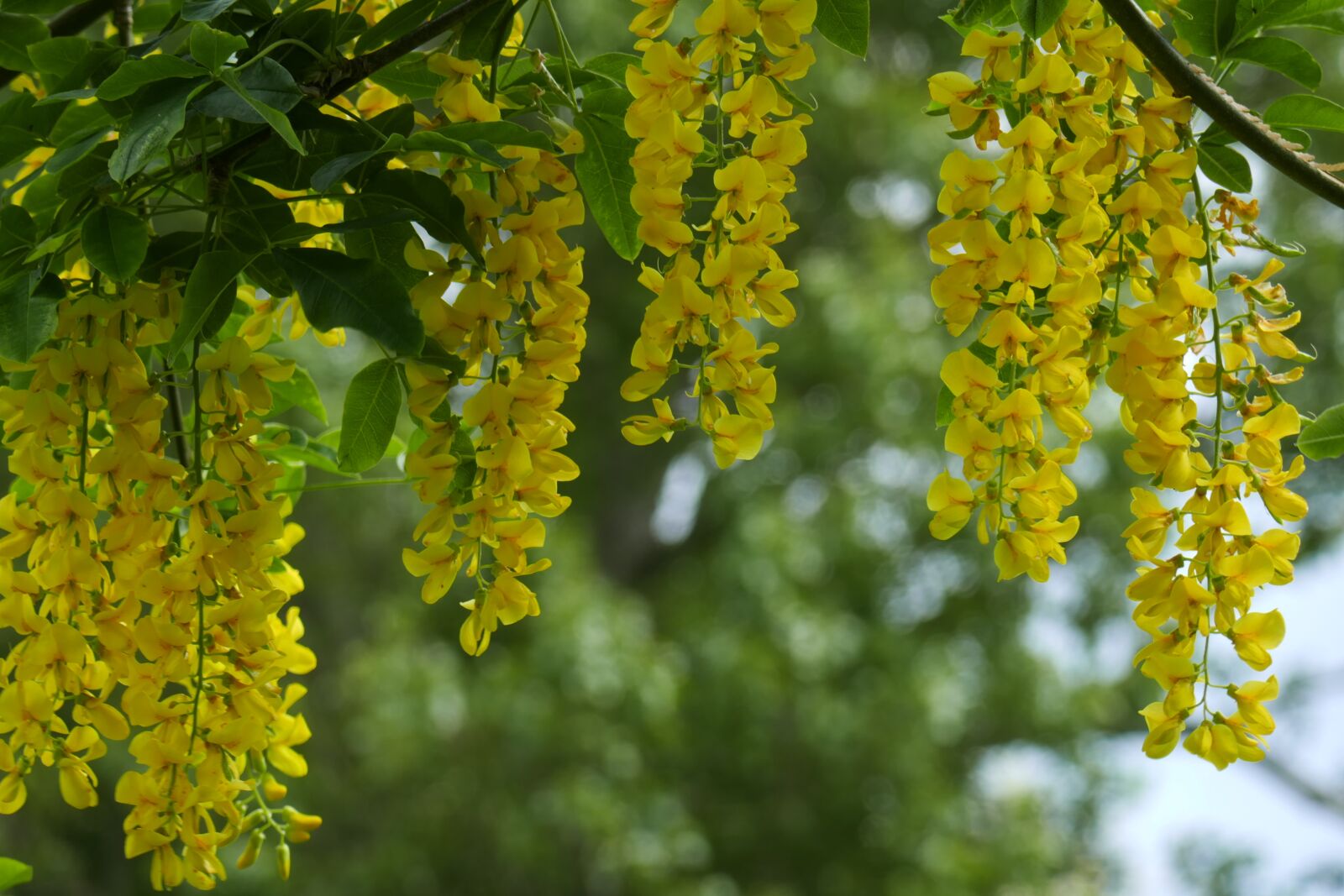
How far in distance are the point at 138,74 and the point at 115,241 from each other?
0.22 ft

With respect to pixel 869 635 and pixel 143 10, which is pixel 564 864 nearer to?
pixel 869 635

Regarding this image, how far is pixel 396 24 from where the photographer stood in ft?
1.62

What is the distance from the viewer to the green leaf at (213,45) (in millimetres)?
436

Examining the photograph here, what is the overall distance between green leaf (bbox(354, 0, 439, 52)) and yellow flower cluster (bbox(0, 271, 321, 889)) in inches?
4.4

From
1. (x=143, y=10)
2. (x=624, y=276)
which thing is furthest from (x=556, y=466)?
(x=624, y=276)

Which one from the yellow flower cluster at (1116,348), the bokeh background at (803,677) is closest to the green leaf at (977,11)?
the yellow flower cluster at (1116,348)

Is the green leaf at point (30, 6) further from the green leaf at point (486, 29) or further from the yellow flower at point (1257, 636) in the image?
the yellow flower at point (1257, 636)

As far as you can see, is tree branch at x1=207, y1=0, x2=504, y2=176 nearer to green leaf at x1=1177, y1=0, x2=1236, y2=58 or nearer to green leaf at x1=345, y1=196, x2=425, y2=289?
green leaf at x1=345, y1=196, x2=425, y2=289

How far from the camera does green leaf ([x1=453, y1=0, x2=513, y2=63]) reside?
0.49 m

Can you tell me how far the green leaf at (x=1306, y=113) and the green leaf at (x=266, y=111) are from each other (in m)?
0.31

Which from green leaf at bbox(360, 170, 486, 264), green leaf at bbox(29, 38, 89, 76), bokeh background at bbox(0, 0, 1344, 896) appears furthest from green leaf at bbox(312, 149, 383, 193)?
bokeh background at bbox(0, 0, 1344, 896)

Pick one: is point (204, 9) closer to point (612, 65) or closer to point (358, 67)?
point (358, 67)

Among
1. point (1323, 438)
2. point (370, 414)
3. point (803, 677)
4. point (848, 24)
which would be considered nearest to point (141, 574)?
point (370, 414)

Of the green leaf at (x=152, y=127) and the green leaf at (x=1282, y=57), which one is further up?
the green leaf at (x=1282, y=57)
